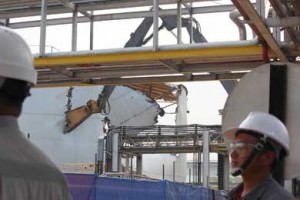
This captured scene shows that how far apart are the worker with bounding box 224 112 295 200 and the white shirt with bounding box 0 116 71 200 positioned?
1.75 meters

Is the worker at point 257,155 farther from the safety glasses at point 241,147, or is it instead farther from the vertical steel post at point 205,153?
the vertical steel post at point 205,153

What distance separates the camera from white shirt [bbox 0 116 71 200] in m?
1.83

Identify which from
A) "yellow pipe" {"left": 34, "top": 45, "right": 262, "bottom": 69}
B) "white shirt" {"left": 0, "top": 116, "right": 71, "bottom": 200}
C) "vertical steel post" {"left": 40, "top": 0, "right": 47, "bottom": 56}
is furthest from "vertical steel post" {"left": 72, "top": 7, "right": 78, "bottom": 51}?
"white shirt" {"left": 0, "top": 116, "right": 71, "bottom": 200}

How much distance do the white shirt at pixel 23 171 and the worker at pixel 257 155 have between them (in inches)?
68.7

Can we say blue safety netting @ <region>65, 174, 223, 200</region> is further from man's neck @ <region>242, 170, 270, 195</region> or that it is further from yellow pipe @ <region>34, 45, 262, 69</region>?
man's neck @ <region>242, 170, 270, 195</region>

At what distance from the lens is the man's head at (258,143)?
3654 mm

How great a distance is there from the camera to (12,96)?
6.47 ft

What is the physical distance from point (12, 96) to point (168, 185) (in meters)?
13.2

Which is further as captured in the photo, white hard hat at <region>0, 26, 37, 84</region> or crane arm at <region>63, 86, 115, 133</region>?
crane arm at <region>63, 86, 115, 133</region>

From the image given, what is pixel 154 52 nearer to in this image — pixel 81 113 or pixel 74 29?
pixel 74 29

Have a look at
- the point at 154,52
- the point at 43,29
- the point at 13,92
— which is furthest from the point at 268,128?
the point at 43,29

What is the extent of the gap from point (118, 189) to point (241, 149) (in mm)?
8981

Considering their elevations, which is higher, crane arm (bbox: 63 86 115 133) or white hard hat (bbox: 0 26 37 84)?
white hard hat (bbox: 0 26 37 84)

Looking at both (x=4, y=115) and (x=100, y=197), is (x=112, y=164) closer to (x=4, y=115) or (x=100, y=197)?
(x=100, y=197)
